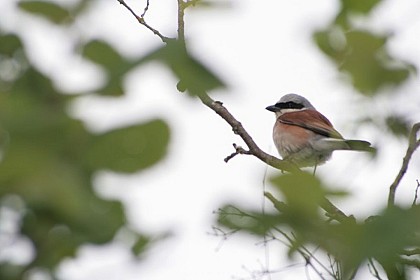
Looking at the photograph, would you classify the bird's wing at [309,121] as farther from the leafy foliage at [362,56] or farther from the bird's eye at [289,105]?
the leafy foliage at [362,56]

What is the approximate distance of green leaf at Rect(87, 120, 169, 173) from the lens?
1.90 ft

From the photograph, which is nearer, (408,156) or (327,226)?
(327,226)

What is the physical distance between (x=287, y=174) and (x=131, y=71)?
0.22m

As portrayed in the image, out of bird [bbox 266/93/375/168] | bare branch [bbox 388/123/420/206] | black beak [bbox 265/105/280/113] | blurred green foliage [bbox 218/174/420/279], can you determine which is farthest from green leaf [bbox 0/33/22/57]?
black beak [bbox 265/105/280/113]

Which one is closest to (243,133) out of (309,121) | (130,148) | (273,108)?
(130,148)

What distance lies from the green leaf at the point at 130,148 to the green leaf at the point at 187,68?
7 centimetres

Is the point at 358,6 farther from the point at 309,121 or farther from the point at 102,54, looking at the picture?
the point at 309,121

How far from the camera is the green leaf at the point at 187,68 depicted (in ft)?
1.70

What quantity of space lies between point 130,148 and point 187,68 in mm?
120

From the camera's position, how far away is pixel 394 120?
1.13 metres

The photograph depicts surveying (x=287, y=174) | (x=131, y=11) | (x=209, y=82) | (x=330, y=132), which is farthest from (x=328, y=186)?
(x=330, y=132)

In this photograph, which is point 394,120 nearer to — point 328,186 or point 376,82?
point 376,82

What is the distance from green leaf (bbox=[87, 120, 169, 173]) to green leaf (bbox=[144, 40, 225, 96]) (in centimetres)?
7

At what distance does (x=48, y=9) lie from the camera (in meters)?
0.74
